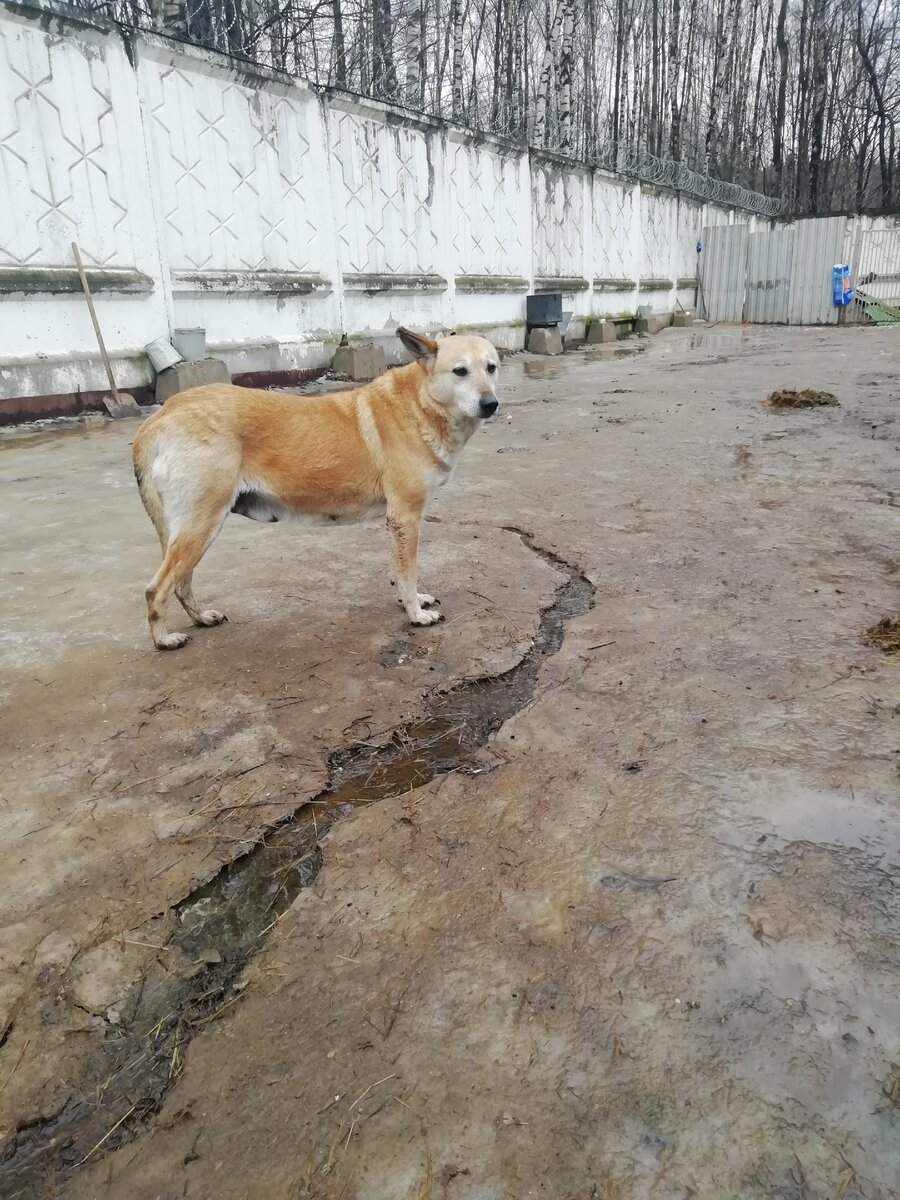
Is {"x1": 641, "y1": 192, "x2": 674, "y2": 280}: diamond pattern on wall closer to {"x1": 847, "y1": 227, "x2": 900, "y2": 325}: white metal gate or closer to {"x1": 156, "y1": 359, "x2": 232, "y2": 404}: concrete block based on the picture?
{"x1": 847, "y1": 227, "x2": 900, "y2": 325}: white metal gate

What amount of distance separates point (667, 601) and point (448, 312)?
1079cm

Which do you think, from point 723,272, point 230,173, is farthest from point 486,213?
point 723,272

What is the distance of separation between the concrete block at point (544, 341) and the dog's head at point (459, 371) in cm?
1224

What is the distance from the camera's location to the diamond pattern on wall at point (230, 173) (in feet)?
27.3

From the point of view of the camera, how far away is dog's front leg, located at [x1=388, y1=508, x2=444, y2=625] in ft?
10.2

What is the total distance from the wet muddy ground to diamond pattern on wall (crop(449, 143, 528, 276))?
11.2m

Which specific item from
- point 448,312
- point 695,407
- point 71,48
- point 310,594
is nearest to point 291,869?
point 310,594

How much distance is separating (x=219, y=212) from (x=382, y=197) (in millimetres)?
3154

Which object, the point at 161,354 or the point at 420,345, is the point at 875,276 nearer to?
the point at 161,354

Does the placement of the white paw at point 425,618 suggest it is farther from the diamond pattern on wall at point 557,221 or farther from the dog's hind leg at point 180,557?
the diamond pattern on wall at point 557,221

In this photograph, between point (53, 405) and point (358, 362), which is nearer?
point (53, 405)

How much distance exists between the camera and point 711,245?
69.5ft

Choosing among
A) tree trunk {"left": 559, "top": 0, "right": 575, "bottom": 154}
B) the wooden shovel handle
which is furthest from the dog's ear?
tree trunk {"left": 559, "top": 0, "right": 575, "bottom": 154}

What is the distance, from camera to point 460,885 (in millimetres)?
1651
